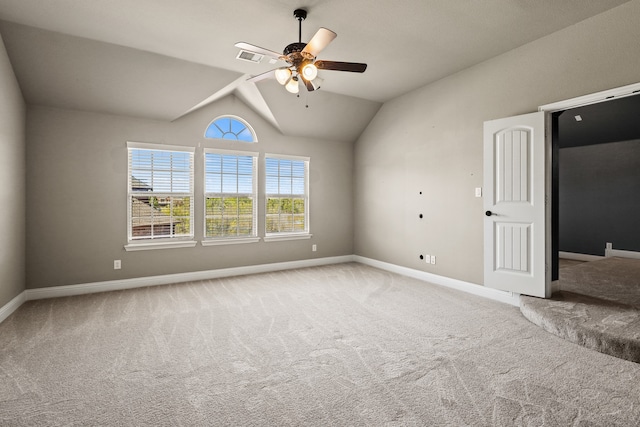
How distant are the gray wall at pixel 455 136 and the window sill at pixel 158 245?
10.7 ft

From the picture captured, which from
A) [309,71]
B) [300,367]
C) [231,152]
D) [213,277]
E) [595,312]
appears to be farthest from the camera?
[231,152]

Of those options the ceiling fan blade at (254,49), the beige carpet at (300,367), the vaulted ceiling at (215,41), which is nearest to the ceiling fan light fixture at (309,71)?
the ceiling fan blade at (254,49)

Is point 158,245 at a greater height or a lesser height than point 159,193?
lesser

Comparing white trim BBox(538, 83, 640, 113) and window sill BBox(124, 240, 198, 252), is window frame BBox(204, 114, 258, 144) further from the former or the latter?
white trim BBox(538, 83, 640, 113)

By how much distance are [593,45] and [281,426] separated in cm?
434

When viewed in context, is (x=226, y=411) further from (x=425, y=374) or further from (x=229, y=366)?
(x=425, y=374)

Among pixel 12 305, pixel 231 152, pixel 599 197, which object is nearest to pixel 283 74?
pixel 231 152

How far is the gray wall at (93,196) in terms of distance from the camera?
4.10 meters

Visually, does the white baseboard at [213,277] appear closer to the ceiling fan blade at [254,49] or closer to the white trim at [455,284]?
the white trim at [455,284]

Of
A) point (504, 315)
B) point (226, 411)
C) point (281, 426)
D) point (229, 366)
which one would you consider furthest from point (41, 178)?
point (504, 315)

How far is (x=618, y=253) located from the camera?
6.27 m

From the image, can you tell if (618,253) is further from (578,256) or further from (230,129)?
(230,129)

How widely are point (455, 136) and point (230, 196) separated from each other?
368 centimetres

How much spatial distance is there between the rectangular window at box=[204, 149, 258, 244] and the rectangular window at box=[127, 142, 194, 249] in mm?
302
